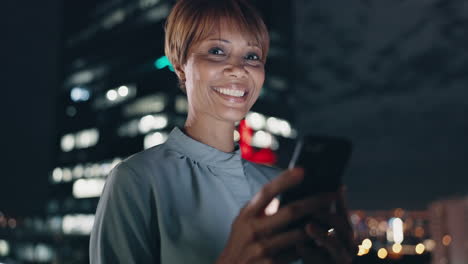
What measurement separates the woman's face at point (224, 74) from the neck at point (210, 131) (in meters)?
0.05

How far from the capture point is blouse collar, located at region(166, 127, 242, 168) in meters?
1.95

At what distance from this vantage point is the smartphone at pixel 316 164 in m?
1.21

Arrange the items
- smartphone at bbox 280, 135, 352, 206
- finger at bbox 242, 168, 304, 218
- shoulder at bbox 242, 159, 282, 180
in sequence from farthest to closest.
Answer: shoulder at bbox 242, 159, 282, 180 → smartphone at bbox 280, 135, 352, 206 → finger at bbox 242, 168, 304, 218

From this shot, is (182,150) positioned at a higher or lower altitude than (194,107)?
lower

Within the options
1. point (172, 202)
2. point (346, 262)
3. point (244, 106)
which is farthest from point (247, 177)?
point (346, 262)

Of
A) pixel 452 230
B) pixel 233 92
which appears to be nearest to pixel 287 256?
pixel 233 92

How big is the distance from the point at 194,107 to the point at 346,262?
1103mm

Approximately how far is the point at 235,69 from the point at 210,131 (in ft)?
1.20

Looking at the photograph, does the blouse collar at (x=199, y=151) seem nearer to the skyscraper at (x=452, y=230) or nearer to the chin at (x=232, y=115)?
the chin at (x=232, y=115)

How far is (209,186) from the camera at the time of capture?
6.02ft

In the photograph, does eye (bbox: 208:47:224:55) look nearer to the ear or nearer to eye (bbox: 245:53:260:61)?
eye (bbox: 245:53:260:61)

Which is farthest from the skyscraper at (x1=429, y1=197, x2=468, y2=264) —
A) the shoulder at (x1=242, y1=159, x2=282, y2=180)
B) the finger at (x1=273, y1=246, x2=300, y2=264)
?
the finger at (x1=273, y1=246, x2=300, y2=264)

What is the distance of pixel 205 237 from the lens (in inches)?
64.7

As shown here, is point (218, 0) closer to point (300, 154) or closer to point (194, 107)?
point (194, 107)
